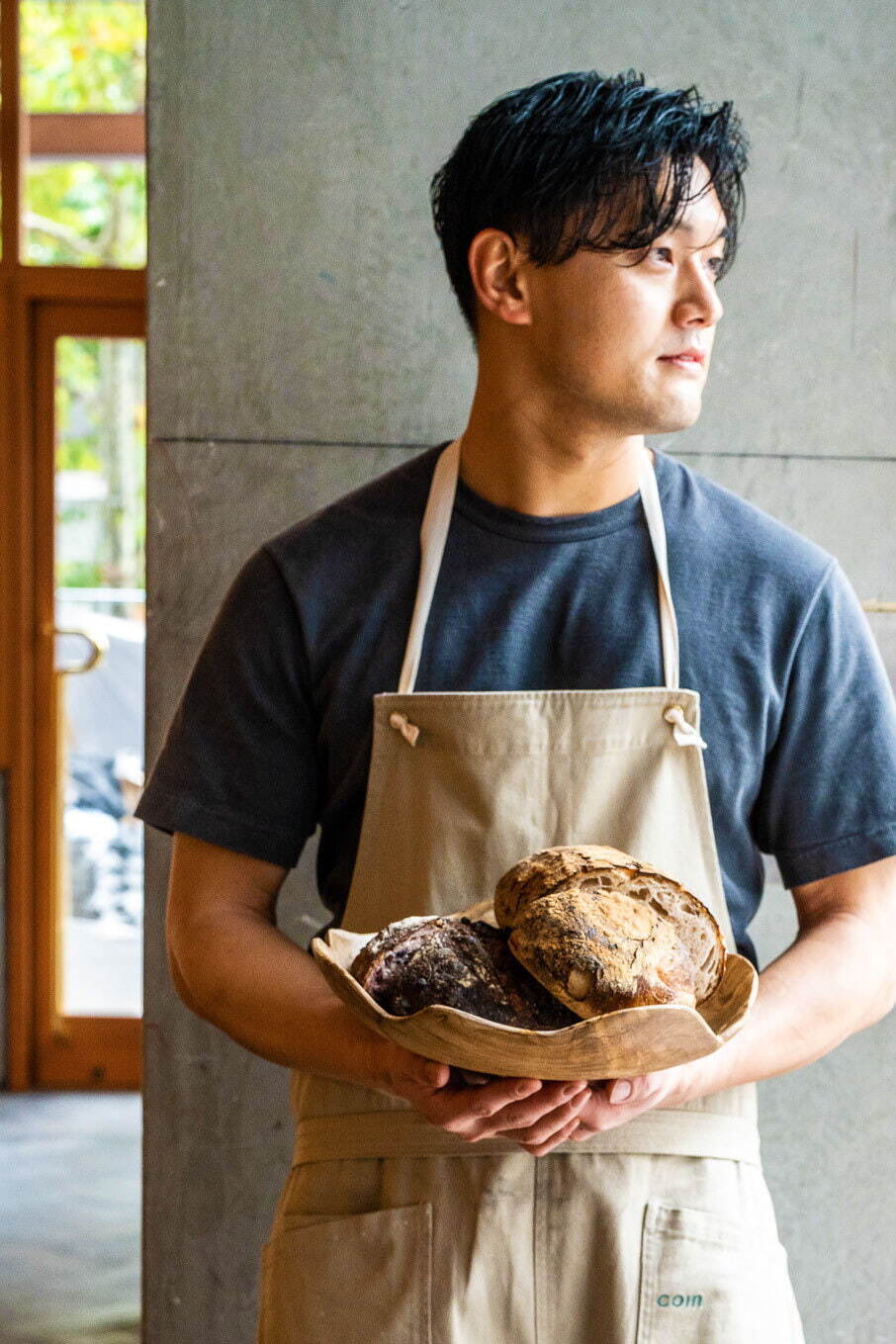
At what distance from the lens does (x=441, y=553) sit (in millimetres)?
1402

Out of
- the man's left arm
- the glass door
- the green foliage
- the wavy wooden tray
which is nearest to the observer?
the wavy wooden tray

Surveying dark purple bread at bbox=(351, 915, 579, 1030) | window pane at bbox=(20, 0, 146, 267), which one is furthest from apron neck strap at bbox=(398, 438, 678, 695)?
window pane at bbox=(20, 0, 146, 267)

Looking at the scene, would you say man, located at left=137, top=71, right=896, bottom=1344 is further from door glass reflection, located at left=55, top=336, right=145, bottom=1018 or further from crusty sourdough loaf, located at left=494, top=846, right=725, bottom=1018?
door glass reflection, located at left=55, top=336, right=145, bottom=1018

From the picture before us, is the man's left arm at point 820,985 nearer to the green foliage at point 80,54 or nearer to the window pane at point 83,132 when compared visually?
the window pane at point 83,132

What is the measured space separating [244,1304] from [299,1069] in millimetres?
742

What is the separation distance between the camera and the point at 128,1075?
4.69 m

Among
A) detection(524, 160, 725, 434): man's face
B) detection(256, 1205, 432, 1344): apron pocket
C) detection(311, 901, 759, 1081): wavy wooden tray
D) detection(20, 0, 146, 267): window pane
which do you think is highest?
detection(20, 0, 146, 267): window pane

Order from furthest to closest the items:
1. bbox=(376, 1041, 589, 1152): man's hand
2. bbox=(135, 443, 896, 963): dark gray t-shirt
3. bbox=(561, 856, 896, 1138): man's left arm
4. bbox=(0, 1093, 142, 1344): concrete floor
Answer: bbox=(0, 1093, 142, 1344): concrete floor, bbox=(135, 443, 896, 963): dark gray t-shirt, bbox=(561, 856, 896, 1138): man's left arm, bbox=(376, 1041, 589, 1152): man's hand

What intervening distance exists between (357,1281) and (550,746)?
0.49 meters

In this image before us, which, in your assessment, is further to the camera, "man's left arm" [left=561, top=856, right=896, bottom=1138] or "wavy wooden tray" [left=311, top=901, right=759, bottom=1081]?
"man's left arm" [left=561, top=856, right=896, bottom=1138]

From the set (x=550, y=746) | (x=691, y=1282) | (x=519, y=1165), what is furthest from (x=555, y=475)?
(x=691, y=1282)

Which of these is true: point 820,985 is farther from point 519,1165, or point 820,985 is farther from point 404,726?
point 404,726

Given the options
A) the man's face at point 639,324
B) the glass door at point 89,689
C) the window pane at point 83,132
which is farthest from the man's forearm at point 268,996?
the window pane at point 83,132

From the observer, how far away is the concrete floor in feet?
10.3
